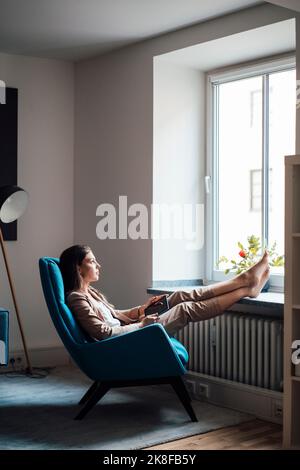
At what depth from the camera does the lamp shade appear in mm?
4883

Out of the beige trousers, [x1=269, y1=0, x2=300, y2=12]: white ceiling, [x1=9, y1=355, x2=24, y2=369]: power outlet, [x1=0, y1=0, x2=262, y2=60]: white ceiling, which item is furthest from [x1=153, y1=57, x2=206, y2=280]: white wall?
[x1=269, y1=0, x2=300, y2=12]: white ceiling

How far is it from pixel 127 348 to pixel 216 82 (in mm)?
2284

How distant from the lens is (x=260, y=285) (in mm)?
4285

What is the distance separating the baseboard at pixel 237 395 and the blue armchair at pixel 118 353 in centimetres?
42

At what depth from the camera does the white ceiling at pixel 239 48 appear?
4285 mm

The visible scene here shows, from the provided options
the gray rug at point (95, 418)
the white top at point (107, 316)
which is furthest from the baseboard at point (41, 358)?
the white top at point (107, 316)

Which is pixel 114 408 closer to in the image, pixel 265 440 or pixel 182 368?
pixel 182 368

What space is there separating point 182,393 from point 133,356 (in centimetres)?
39

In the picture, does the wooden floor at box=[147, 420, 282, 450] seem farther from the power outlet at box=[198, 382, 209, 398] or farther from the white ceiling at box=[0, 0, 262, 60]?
the white ceiling at box=[0, 0, 262, 60]

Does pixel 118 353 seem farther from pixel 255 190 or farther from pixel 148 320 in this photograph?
pixel 255 190

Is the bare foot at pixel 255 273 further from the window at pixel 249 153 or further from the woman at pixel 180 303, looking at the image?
the window at pixel 249 153

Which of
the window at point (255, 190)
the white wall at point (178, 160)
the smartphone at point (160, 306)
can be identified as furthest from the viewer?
the white wall at point (178, 160)

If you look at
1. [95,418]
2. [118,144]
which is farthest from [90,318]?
[118,144]
